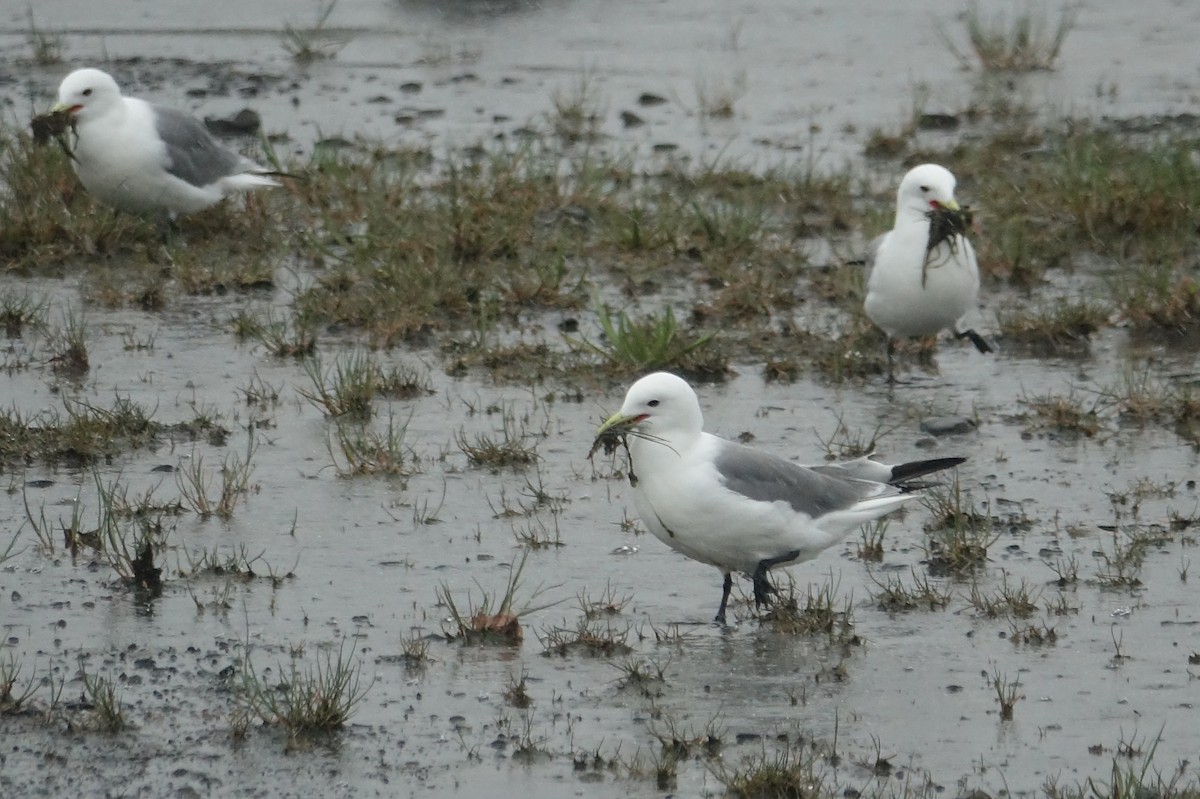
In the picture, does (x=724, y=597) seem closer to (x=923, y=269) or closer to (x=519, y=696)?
(x=519, y=696)

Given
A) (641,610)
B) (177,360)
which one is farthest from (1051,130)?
(641,610)

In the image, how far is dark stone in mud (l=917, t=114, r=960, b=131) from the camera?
12.8 m

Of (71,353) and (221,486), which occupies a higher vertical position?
(71,353)

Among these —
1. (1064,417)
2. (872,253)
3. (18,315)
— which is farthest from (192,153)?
(1064,417)

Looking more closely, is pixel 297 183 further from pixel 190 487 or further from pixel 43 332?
pixel 190 487

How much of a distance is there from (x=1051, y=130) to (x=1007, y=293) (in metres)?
2.96

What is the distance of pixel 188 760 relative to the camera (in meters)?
4.91

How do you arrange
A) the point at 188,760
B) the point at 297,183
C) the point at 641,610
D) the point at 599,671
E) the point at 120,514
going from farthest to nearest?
1. the point at 297,183
2. the point at 120,514
3. the point at 641,610
4. the point at 599,671
5. the point at 188,760

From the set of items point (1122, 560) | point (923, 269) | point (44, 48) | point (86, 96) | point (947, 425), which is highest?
point (44, 48)

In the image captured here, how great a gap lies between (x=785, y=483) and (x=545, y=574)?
89 centimetres

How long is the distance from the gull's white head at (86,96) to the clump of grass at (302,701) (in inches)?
227

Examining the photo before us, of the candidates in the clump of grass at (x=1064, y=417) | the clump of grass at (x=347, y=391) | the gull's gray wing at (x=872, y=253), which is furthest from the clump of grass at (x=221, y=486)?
the clump of grass at (x=1064, y=417)

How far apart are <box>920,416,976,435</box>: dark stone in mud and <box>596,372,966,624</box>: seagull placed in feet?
5.21

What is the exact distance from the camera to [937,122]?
12859 millimetres
